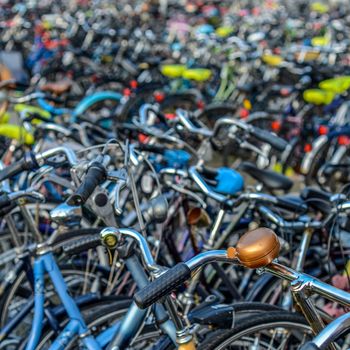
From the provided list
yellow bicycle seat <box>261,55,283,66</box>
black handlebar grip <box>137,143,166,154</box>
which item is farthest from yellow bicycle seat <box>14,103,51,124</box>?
yellow bicycle seat <box>261,55,283,66</box>

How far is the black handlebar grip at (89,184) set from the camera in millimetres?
2104

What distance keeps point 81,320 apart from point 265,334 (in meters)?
0.82

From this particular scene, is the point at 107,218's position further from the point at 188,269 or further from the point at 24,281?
the point at 24,281

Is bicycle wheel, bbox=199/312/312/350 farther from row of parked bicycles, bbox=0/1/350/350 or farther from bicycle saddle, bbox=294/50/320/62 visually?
bicycle saddle, bbox=294/50/320/62

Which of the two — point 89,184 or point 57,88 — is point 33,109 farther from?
point 89,184

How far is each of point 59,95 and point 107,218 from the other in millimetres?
4462

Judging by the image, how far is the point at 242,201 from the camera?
10.8 ft

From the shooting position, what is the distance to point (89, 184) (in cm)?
216

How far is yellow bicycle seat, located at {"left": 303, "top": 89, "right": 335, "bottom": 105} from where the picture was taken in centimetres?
619

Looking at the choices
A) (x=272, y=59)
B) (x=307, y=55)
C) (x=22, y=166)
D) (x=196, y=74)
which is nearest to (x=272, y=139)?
(x=22, y=166)

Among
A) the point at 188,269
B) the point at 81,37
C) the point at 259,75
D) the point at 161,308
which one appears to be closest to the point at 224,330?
the point at 161,308

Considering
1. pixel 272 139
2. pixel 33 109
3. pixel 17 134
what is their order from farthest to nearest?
pixel 33 109 < pixel 17 134 < pixel 272 139

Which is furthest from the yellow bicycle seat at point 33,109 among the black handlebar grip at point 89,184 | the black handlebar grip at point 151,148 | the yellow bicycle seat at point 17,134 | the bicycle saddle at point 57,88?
the black handlebar grip at point 89,184

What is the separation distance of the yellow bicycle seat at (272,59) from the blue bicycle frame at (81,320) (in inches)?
217
